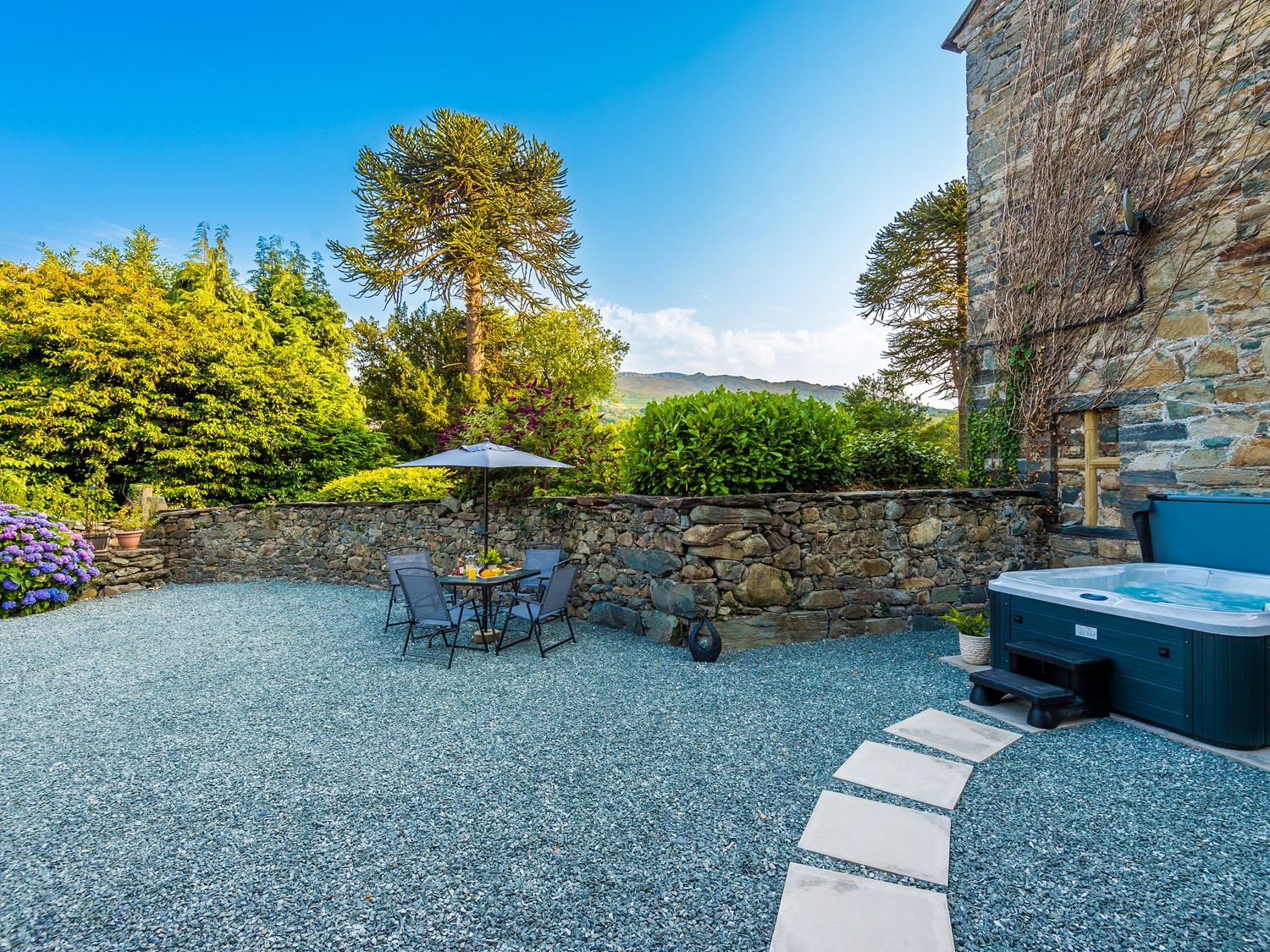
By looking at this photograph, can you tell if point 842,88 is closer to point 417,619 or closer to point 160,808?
point 417,619

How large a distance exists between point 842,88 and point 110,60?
35.5 ft

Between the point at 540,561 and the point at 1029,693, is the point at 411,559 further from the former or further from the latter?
the point at 1029,693

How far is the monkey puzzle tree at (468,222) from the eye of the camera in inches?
518

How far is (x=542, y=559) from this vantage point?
5.88m

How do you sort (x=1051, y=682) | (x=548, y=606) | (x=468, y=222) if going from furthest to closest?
(x=468, y=222), (x=548, y=606), (x=1051, y=682)

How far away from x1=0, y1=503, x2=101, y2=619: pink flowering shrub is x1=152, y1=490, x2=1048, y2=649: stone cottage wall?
19.5 ft

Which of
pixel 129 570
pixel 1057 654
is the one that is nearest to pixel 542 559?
pixel 1057 654

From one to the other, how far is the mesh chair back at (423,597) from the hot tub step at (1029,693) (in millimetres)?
3932

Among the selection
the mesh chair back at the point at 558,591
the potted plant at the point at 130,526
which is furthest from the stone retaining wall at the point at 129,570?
the mesh chair back at the point at 558,591

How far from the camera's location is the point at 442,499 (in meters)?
7.50

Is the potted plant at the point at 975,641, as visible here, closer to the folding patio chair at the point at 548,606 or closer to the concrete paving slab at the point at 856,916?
the concrete paving slab at the point at 856,916

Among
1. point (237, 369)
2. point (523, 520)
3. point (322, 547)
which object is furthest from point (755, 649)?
point (237, 369)

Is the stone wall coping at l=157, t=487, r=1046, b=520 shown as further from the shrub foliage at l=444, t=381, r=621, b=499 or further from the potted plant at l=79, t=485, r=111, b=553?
the potted plant at l=79, t=485, r=111, b=553

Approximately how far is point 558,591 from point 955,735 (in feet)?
10.5
